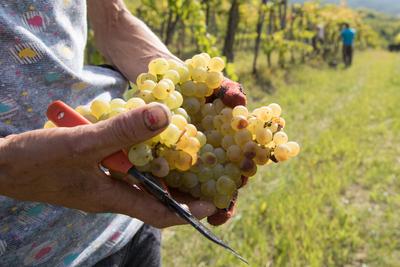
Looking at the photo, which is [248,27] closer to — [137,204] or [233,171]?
[233,171]

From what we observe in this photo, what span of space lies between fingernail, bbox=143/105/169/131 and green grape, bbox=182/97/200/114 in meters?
0.43

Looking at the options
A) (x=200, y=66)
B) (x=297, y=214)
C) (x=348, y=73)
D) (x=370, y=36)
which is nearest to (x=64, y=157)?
(x=200, y=66)

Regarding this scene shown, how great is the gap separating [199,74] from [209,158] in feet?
0.80

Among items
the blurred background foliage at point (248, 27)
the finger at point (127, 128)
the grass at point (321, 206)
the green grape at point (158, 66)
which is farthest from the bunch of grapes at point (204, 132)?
the blurred background foliage at point (248, 27)

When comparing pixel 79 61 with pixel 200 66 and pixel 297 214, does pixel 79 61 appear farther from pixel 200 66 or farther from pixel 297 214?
pixel 297 214

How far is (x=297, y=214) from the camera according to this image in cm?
378

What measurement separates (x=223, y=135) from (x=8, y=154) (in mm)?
568

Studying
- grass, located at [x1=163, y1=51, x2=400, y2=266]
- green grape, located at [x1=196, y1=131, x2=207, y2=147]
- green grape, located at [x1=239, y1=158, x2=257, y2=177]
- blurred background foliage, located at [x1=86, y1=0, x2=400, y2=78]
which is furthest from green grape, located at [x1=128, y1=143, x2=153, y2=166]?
blurred background foliage, located at [x1=86, y1=0, x2=400, y2=78]

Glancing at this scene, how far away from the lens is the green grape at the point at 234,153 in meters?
1.18

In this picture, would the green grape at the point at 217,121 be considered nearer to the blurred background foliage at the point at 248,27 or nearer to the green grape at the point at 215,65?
the green grape at the point at 215,65

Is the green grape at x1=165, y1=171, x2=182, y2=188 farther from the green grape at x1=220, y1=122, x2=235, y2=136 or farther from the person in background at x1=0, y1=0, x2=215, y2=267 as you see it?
the green grape at x1=220, y1=122, x2=235, y2=136

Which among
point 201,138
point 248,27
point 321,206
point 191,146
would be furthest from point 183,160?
point 248,27

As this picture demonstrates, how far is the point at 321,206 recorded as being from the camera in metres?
4.07

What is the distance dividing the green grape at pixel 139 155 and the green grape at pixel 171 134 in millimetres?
59
